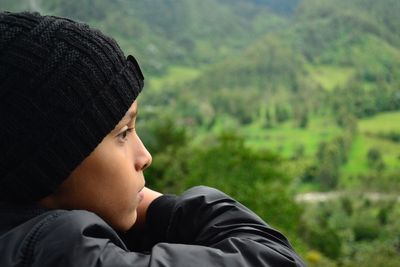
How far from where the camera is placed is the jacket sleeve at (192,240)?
79 cm

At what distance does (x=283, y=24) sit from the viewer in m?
99.9

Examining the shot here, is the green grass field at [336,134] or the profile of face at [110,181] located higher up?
the profile of face at [110,181]

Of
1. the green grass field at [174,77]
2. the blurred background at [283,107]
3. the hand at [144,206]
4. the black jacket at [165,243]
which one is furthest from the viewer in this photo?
the green grass field at [174,77]

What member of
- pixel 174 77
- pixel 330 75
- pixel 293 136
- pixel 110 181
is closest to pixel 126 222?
pixel 110 181

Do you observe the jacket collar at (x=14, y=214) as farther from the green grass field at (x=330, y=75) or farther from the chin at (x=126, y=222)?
the green grass field at (x=330, y=75)

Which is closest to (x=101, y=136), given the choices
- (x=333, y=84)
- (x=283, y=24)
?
(x=333, y=84)

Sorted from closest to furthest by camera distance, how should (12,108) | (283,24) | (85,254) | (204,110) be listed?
(85,254), (12,108), (204,110), (283,24)

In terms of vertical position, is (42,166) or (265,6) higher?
(42,166)

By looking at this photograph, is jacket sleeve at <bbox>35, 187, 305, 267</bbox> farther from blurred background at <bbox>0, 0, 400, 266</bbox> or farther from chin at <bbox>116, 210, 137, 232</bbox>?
blurred background at <bbox>0, 0, 400, 266</bbox>

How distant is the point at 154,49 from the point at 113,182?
252 feet

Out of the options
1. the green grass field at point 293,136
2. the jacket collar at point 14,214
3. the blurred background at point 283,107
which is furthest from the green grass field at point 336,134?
the jacket collar at point 14,214

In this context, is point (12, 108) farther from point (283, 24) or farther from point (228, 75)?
point (283, 24)

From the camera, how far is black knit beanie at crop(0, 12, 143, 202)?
90cm

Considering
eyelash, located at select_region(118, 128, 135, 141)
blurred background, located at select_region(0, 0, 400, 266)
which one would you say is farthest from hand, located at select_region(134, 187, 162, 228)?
blurred background, located at select_region(0, 0, 400, 266)
